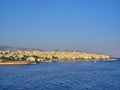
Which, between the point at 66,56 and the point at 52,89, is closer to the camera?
the point at 52,89

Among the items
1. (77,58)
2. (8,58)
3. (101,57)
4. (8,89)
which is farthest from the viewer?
(101,57)

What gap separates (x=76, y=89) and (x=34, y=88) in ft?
15.9

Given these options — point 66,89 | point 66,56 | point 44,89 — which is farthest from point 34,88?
point 66,56

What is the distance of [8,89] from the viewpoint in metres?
37.0

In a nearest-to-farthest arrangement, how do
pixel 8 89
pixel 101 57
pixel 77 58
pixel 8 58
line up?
pixel 8 89, pixel 8 58, pixel 77 58, pixel 101 57

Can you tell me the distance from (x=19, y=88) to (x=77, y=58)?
142m

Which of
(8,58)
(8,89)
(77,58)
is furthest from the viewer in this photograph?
(77,58)

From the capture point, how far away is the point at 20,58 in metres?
130

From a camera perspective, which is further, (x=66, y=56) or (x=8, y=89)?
(x=66, y=56)

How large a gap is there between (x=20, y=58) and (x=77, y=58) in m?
55.5

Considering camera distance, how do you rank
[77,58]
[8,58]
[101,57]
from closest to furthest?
1. [8,58]
2. [77,58]
3. [101,57]

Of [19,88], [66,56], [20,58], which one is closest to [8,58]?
[20,58]

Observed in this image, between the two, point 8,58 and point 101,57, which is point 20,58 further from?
point 101,57

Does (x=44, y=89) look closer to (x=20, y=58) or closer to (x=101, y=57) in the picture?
(x=20, y=58)
